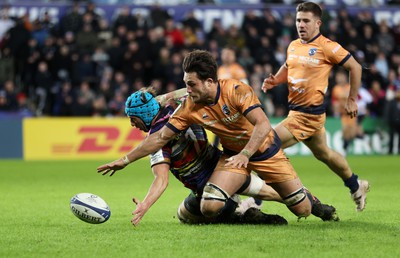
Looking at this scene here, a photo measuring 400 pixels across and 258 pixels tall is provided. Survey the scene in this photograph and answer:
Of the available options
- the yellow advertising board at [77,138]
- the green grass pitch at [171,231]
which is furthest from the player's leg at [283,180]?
the yellow advertising board at [77,138]

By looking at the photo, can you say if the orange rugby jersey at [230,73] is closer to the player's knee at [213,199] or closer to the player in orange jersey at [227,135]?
the player in orange jersey at [227,135]

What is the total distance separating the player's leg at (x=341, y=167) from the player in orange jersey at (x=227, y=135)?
58.7 inches

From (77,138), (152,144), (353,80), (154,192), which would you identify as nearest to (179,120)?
(152,144)

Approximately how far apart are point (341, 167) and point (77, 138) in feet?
37.0

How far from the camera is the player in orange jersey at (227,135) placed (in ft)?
24.5

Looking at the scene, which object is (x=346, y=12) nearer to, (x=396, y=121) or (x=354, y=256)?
(x=396, y=121)

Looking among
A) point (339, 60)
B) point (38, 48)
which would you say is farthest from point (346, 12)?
point (339, 60)

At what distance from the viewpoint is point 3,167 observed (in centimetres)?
1728

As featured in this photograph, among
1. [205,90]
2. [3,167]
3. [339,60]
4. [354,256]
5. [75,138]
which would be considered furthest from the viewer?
[75,138]

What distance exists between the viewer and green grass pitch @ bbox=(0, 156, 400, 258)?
254 inches

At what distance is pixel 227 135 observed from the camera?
25.9ft

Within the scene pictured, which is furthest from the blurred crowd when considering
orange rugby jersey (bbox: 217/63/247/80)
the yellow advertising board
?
orange rugby jersey (bbox: 217/63/247/80)

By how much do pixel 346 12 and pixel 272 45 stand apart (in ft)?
8.97

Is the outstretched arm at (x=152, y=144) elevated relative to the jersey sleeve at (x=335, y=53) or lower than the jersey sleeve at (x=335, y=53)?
lower
